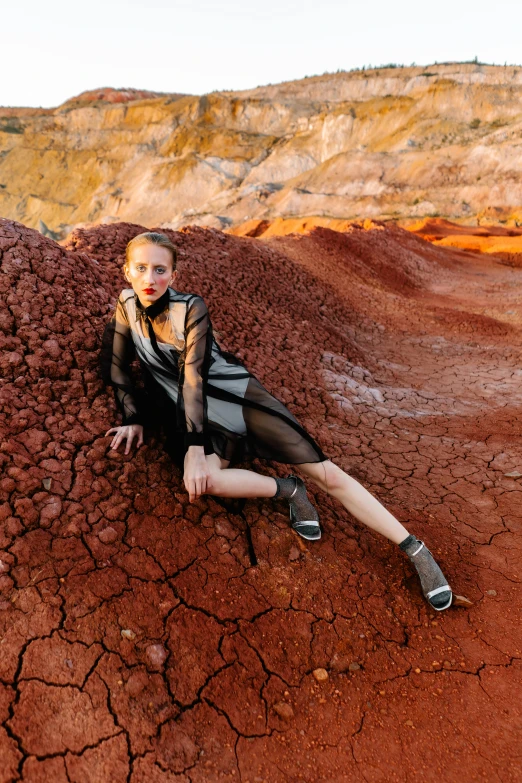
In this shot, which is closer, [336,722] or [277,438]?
[336,722]

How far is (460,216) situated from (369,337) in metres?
18.8

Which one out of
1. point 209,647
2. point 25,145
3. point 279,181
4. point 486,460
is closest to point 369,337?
point 486,460

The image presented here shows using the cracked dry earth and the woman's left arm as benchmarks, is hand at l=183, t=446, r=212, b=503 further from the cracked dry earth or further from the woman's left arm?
the cracked dry earth

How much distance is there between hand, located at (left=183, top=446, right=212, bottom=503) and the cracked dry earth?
1.05 feet

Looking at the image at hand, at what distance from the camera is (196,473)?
1.78 metres

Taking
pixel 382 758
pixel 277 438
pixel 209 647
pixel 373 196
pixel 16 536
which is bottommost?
pixel 382 758

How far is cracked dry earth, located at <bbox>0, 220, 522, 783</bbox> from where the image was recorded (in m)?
1.44

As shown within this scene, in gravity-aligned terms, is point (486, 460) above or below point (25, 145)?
below

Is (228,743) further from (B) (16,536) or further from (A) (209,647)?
(B) (16,536)

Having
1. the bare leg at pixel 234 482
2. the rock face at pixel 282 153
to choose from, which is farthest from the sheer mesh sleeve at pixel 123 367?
the rock face at pixel 282 153

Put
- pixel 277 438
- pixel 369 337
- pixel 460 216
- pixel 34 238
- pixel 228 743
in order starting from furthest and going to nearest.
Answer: pixel 460 216, pixel 369 337, pixel 34 238, pixel 277 438, pixel 228 743

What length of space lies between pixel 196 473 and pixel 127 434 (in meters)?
0.54

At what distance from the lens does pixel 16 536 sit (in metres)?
1.72

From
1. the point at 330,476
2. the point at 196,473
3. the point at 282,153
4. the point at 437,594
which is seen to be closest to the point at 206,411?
the point at 196,473
